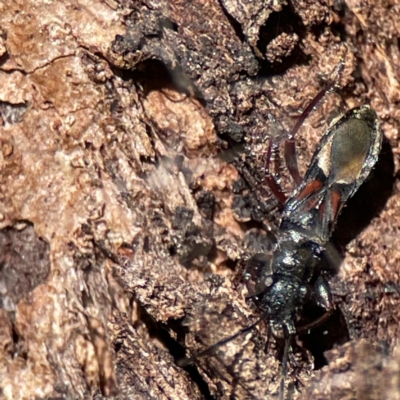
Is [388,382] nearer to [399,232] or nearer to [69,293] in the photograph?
[399,232]

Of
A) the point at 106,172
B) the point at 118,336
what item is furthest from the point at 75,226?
the point at 118,336

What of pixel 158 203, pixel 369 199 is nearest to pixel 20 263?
pixel 158 203

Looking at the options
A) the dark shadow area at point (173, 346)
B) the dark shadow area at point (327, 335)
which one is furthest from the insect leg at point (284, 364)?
the dark shadow area at point (173, 346)

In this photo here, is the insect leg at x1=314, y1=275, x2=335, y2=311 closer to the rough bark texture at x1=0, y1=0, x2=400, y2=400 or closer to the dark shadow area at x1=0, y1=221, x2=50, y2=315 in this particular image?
the rough bark texture at x1=0, y1=0, x2=400, y2=400

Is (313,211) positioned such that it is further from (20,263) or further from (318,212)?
(20,263)

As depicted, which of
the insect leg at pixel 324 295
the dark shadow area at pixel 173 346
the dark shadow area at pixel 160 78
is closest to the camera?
the dark shadow area at pixel 173 346

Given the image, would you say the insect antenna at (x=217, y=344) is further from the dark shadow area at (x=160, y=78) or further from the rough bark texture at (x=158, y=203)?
the dark shadow area at (x=160, y=78)

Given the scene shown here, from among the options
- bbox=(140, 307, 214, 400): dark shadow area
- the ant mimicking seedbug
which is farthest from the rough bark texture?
the ant mimicking seedbug
